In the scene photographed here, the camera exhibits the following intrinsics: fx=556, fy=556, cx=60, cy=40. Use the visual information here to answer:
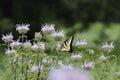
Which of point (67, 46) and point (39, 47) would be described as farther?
point (67, 46)

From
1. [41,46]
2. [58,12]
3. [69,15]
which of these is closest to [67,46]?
[41,46]

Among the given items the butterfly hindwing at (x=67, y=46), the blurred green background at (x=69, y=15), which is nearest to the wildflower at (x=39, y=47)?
the butterfly hindwing at (x=67, y=46)

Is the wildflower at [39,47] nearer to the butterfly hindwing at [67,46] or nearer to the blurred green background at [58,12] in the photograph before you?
the butterfly hindwing at [67,46]

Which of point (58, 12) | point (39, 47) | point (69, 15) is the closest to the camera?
point (39, 47)

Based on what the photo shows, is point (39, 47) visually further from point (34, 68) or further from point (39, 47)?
point (34, 68)

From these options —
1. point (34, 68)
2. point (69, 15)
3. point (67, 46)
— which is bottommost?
point (34, 68)

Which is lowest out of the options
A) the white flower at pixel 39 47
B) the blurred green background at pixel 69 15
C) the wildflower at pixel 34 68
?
the wildflower at pixel 34 68

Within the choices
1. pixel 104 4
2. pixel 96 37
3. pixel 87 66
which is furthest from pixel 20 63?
pixel 104 4

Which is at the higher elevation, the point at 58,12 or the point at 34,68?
the point at 58,12

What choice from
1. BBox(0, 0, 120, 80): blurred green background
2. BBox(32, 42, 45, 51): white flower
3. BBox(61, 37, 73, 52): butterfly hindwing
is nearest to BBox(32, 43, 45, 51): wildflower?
BBox(32, 42, 45, 51): white flower

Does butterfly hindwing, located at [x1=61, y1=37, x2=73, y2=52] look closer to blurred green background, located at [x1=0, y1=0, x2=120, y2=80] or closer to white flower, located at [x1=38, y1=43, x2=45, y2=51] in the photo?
white flower, located at [x1=38, y1=43, x2=45, y2=51]

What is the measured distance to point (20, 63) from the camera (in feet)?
8.95

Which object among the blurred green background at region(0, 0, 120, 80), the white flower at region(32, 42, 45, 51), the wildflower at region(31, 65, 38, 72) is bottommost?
the wildflower at region(31, 65, 38, 72)

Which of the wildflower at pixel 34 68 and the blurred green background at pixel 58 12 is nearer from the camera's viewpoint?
the wildflower at pixel 34 68
